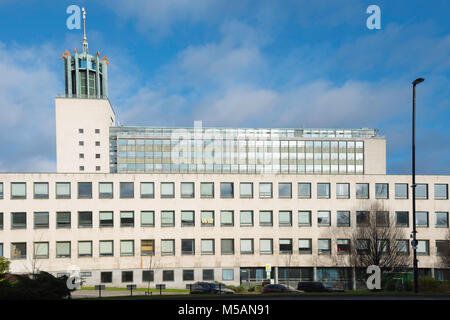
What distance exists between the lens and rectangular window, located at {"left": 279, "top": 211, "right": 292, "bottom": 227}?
46.9 meters

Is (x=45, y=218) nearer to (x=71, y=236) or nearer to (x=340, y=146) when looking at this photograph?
(x=71, y=236)

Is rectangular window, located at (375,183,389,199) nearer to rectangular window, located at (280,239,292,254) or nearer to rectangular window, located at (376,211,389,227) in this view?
rectangular window, located at (376,211,389,227)

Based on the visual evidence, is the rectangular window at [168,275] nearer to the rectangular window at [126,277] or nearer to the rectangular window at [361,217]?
the rectangular window at [126,277]

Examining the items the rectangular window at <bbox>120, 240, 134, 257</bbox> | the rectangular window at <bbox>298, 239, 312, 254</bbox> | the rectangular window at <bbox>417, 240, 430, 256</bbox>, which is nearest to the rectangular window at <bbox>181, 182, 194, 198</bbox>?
the rectangular window at <bbox>120, 240, 134, 257</bbox>

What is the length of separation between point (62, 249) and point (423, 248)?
4474cm

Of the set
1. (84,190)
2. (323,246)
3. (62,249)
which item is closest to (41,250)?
(62,249)

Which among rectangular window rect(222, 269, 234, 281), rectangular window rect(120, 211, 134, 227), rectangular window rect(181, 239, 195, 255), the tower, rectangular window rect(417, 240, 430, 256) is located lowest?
rectangular window rect(222, 269, 234, 281)

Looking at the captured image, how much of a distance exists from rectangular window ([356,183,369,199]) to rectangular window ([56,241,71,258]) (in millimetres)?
36178

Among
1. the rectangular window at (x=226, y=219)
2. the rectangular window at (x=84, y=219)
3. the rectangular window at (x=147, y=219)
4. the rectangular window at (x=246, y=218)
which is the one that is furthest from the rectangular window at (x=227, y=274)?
the rectangular window at (x=84, y=219)

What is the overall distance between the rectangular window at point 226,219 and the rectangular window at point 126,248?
11162 millimetres

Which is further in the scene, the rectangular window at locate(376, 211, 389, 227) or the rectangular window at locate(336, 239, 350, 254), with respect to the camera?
the rectangular window at locate(336, 239, 350, 254)

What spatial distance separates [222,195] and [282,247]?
32.6ft

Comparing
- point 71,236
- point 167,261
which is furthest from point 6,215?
point 167,261

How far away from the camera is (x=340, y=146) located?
127125 mm
